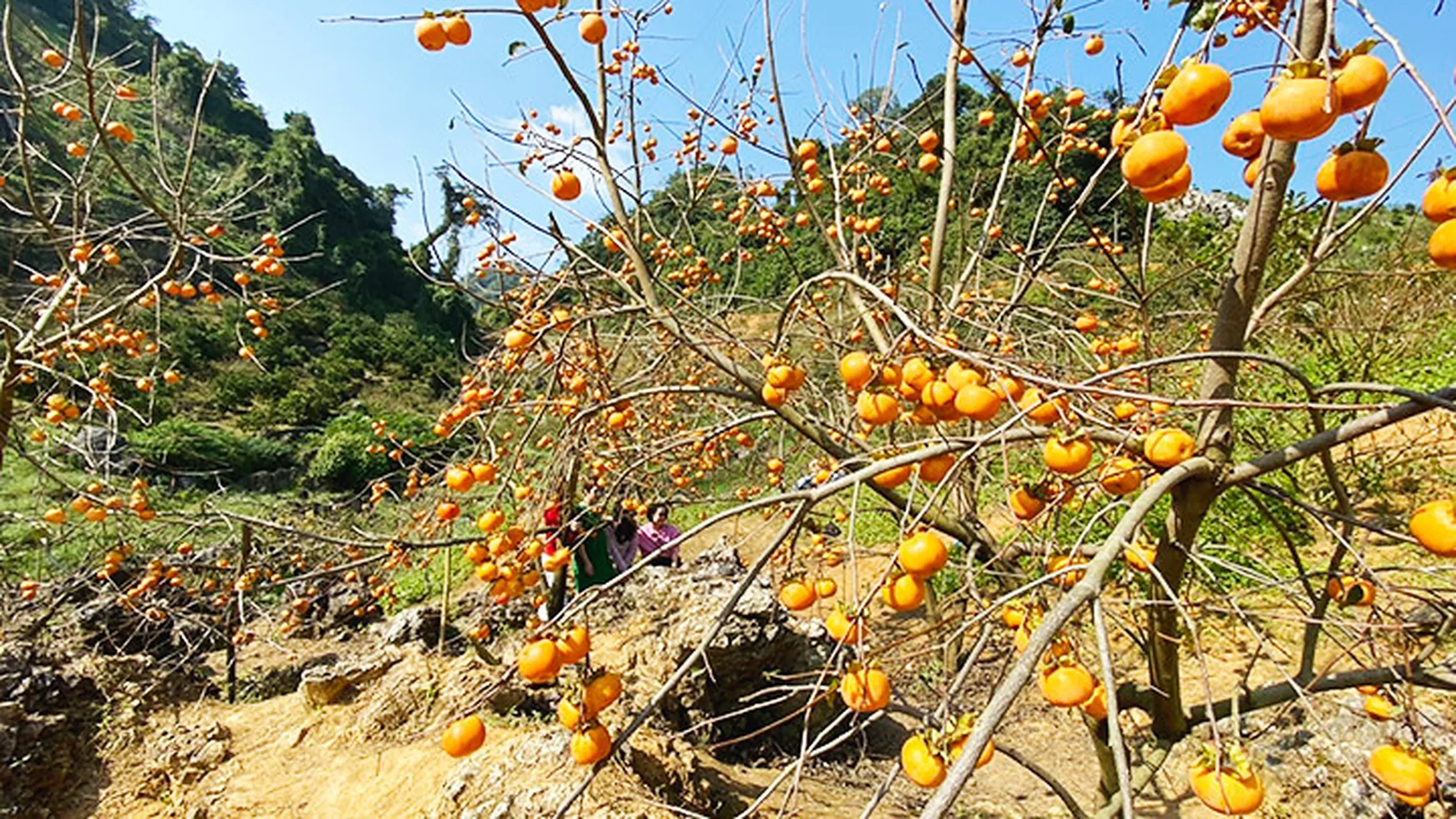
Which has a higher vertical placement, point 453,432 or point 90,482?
point 453,432

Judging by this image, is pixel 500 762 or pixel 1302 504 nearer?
pixel 1302 504

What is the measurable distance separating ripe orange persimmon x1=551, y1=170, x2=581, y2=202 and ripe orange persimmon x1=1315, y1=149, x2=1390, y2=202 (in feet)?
6.43

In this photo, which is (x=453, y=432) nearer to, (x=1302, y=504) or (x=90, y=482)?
(x=1302, y=504)

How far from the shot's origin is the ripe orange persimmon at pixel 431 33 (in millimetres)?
1712

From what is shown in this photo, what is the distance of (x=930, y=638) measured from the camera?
3.90 m

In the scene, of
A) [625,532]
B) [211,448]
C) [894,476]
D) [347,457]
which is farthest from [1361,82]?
[211,448]

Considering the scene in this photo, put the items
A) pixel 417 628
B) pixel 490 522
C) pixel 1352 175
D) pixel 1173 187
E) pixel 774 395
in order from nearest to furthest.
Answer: pixel 1352 175, pixel 1173 187, pixel 774 395, pixel 490 522, pixel 417 628

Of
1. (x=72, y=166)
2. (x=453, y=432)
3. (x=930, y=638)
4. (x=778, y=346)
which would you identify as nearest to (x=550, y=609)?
(x=453, y=432)

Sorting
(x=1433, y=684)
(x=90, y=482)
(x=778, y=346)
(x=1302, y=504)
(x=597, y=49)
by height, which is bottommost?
(x=90, y=482)

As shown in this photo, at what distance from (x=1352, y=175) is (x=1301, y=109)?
193 mm

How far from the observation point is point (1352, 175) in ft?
3.01

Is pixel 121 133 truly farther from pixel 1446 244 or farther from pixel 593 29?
pixel 1446 244

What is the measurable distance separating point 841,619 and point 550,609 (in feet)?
8.49

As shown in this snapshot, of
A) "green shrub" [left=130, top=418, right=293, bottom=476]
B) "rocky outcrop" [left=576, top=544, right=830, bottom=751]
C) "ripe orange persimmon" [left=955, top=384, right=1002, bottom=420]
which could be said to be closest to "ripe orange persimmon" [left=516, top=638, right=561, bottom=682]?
"ripe orange persimmon" [left=955, top=384, right=1002, bottom=420]
